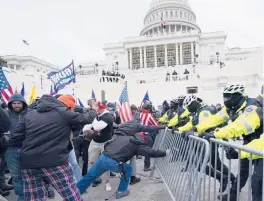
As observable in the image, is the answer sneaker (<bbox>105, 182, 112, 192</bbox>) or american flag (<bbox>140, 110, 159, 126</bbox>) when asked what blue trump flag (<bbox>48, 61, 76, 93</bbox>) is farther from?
sneaker (<bbox>105, 182, 112, 192</bbox>)

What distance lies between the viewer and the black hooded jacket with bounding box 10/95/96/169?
3.05 m

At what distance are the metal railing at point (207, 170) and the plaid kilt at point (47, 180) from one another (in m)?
1.52

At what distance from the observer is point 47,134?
3070mm

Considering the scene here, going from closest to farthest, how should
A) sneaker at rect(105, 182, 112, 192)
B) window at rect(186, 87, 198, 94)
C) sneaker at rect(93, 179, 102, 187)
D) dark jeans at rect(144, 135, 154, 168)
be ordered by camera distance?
sneaker at rect(105, 182, 112, 192), sneaker at rect(93, 179, 102, 187), dark jeans at rect(144, 135, 154, 168), window at rect(186, 87, 198, 94)

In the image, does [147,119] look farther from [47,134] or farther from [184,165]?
[47,134]

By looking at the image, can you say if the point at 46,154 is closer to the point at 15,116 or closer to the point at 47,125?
the point at 47,125

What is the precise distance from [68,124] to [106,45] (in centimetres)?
6698

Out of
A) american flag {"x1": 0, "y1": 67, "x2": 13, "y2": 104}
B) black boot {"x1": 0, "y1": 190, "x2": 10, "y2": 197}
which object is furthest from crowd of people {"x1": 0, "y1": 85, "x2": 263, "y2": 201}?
american flag {"x1": 0, "y1": 67, "x2": 13, "y2": 104}

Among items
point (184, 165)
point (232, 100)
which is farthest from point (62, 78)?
point (232, 100)

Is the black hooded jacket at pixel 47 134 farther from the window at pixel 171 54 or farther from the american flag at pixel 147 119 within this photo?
the window at pixel 171 54

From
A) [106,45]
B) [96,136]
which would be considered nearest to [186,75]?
[96,136]

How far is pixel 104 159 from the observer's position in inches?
168

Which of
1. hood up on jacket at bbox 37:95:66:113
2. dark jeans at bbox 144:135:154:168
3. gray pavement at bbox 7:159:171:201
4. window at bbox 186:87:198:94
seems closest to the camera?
hood up on jacket at bbox 37:95:66:113

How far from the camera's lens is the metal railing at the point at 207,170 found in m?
2.82
